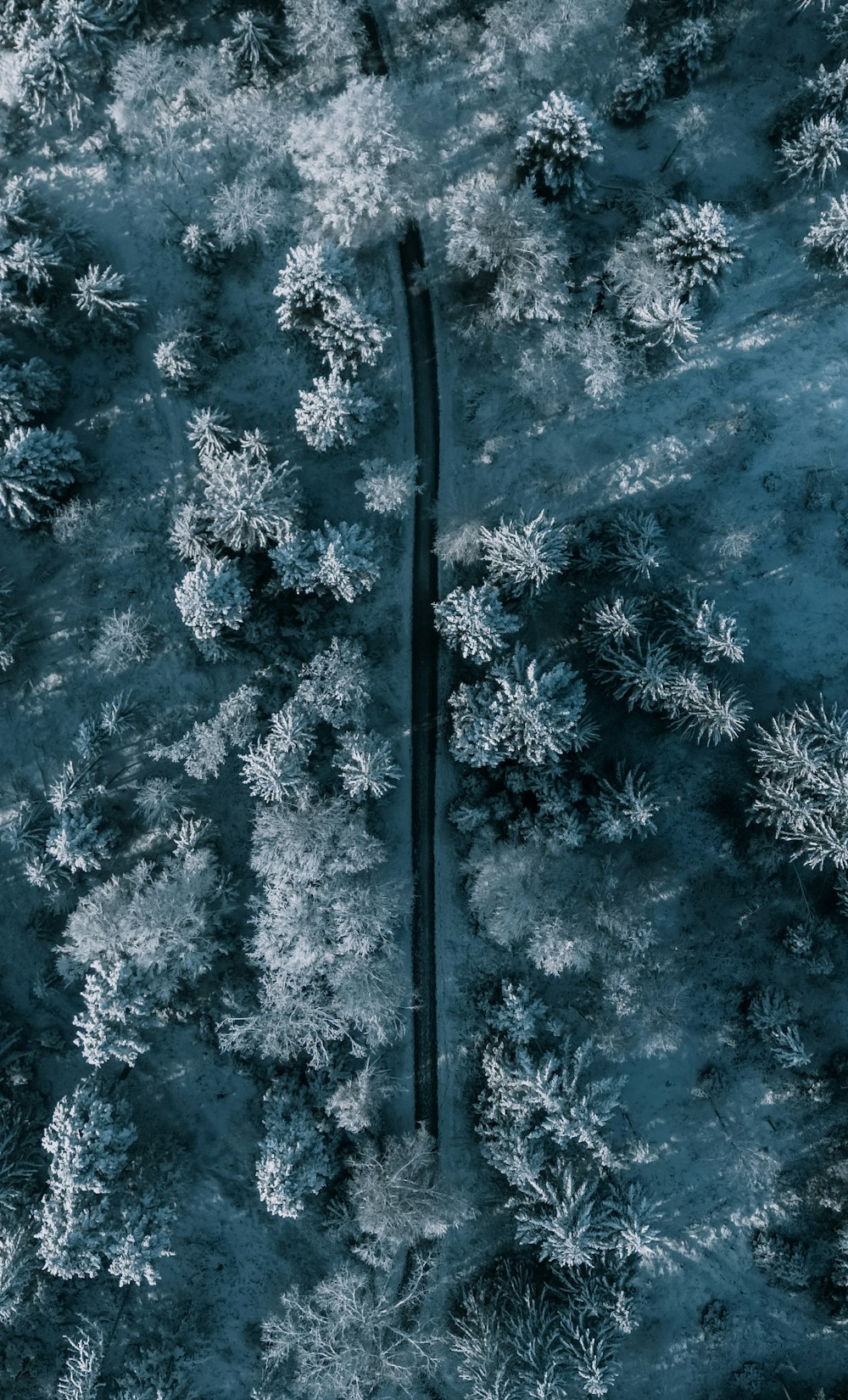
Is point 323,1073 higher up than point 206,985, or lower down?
lower down

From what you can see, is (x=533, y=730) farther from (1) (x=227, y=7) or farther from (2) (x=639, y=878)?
(1) (x=227, y=7)

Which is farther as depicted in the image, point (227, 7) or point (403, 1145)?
point (227, 7)

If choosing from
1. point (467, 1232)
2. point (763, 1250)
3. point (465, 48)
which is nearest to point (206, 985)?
point (467, 1232)

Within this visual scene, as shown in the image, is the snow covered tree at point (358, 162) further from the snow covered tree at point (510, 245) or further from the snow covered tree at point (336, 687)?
the snow covered tree at point (336, 687)

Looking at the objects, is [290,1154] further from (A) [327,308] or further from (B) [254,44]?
(B) [254,44]

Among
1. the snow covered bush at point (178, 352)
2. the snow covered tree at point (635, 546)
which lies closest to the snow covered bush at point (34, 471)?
the snow covered bush at point (178, 352)

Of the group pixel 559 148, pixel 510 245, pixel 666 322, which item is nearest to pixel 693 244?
pixel 666 322
